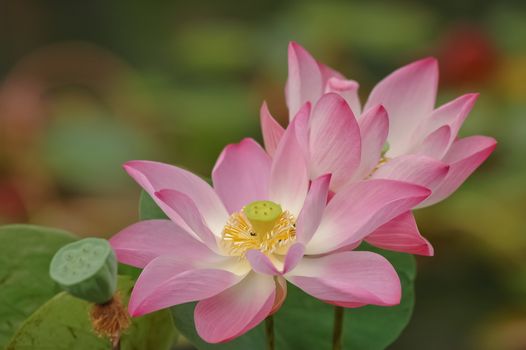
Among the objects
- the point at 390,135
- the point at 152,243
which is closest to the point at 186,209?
the point at 152,243

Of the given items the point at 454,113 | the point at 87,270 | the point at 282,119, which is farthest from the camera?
the point at 282,119

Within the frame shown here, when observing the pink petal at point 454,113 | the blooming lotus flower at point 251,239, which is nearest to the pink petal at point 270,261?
the blooming lotus flower at point 251,239

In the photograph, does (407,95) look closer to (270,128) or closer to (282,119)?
(270,128)

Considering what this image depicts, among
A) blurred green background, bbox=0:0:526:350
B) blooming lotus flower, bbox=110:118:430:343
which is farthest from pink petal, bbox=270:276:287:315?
blurred green background, bbox=0:0:526:350

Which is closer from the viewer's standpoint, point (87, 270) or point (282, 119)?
point (87, 270)

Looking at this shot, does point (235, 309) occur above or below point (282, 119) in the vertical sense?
above

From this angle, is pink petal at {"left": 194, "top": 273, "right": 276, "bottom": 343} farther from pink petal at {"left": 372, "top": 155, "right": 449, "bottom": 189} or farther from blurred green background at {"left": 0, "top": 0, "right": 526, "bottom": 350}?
blurred green background at {"left": 0, "top": 0, "right": 526, "bottom": 350}

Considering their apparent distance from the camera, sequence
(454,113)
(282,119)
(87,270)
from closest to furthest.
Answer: (87,270), (454,113), (282,119)

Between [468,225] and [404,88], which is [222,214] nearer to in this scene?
[404,88]
